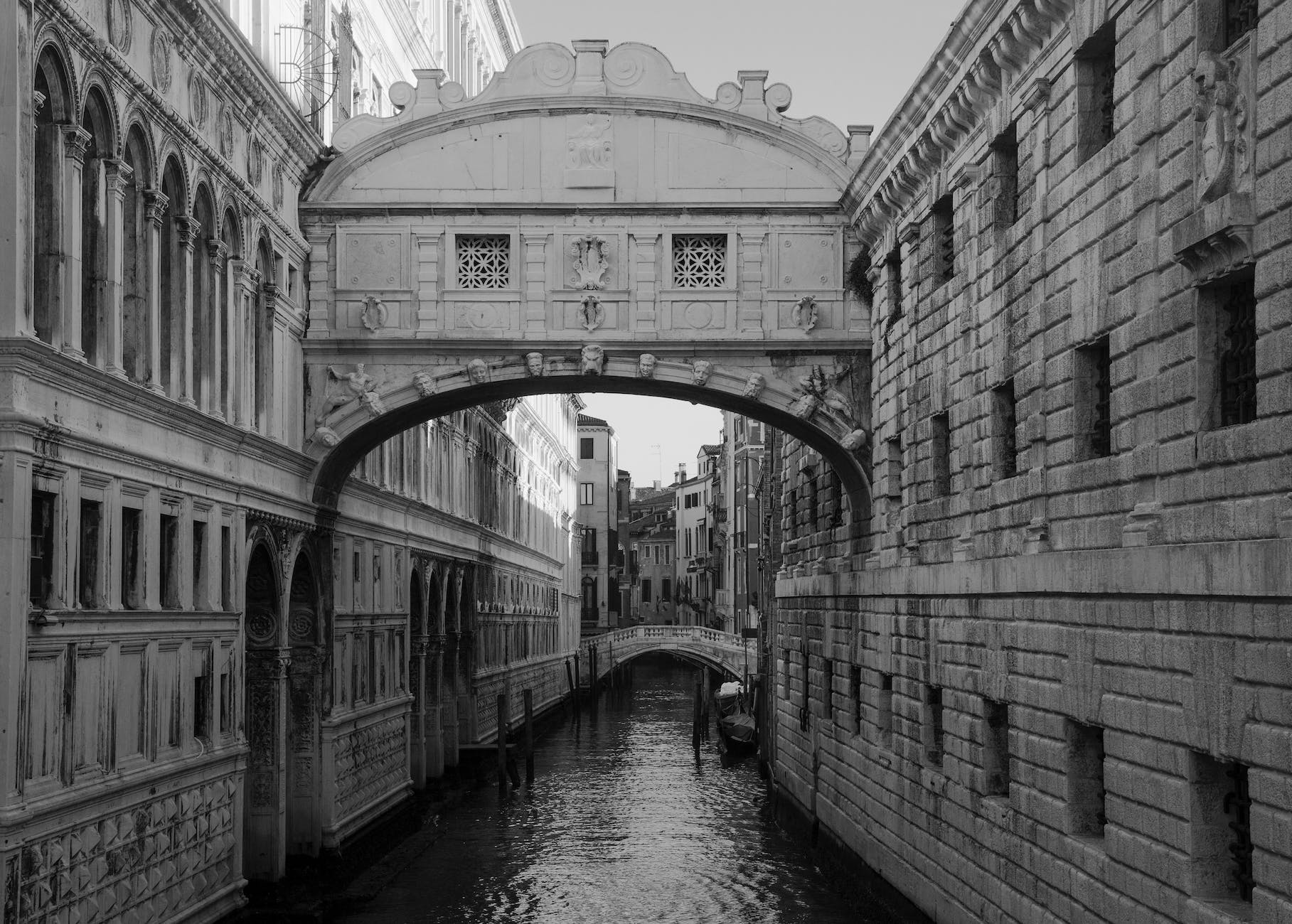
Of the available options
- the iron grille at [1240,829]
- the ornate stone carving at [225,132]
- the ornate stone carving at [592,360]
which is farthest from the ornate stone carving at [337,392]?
the iron grille at [1240,829]

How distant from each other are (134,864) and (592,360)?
333 inches

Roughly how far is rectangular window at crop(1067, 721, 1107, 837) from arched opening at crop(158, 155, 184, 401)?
8231 mm

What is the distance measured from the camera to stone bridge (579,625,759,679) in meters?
Result: 56.9

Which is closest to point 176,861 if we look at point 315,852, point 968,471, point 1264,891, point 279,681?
point 279,681

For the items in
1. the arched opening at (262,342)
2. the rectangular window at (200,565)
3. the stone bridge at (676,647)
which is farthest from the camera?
the stone bridge at (676,647)

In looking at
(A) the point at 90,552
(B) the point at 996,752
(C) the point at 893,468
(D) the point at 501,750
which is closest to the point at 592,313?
(C) the point at 893,468

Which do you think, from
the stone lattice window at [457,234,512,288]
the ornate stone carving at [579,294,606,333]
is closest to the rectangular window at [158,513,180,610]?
the stone lattice window at [457,234,512,288]

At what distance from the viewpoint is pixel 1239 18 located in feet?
31.9

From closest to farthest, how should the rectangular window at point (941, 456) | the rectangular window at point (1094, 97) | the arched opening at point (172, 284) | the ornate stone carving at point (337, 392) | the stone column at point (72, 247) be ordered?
the rectangular window at point (1094, 97), the stone column at point (72, 247), the arched opening at point (172, 284), the rectangular window at point (941, 456), the ornate stone carving at point (337, 392)

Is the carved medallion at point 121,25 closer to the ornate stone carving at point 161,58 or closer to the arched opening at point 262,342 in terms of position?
the ornate stone carving at point 161,58

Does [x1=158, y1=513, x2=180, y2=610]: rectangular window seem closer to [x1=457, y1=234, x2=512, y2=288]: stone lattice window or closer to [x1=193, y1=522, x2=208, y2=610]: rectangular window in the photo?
[x1=193, y1=522, x2=208, y2=610]: rectangular window

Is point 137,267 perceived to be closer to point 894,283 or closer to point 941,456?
point 941,456

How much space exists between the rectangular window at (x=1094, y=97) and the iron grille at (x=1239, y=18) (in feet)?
7.23

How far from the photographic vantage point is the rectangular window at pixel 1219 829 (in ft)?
31.9
